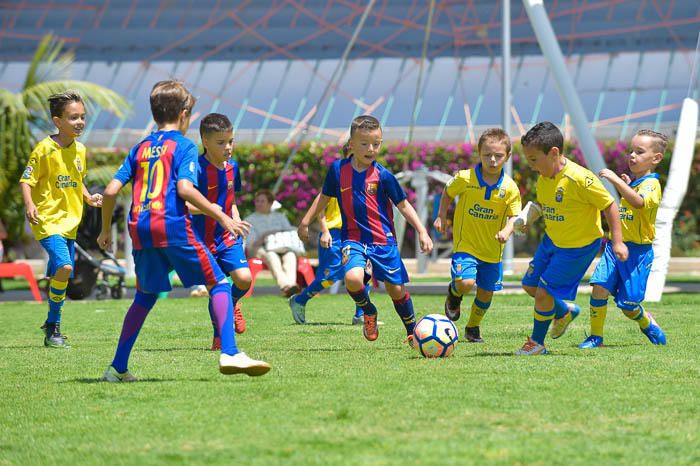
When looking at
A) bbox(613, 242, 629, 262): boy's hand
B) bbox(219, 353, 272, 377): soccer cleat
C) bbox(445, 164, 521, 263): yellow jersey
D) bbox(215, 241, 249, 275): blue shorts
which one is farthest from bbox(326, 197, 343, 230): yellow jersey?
bbox(219, 353, 272, 377): soccer cleat

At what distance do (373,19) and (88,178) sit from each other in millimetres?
19499

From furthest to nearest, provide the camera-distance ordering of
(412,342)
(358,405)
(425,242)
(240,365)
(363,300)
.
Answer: (363,300), (425,242), (412,342), (240,365), (358,405)

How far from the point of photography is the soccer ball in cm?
757

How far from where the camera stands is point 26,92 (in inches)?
791

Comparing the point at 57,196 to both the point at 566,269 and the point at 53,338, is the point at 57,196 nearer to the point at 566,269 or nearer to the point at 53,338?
the point at 53,338

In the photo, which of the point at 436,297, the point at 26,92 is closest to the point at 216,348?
the point at 436,297

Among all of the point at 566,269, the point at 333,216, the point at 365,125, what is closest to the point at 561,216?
the point at 566,269

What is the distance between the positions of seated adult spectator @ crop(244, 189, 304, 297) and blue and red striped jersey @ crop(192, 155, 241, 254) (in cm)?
739

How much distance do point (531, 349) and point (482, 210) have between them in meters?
1.52

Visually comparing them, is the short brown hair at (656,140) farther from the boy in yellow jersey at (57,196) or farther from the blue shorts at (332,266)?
the boy in yellow jersey at (57,196)

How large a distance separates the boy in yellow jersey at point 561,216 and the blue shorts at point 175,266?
248cm

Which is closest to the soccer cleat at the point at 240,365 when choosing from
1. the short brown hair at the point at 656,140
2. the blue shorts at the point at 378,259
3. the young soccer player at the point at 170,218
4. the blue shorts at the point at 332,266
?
the young soccer player at the point at 170,218

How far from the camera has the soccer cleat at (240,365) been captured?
238 inches

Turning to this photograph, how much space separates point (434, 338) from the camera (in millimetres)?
7566
